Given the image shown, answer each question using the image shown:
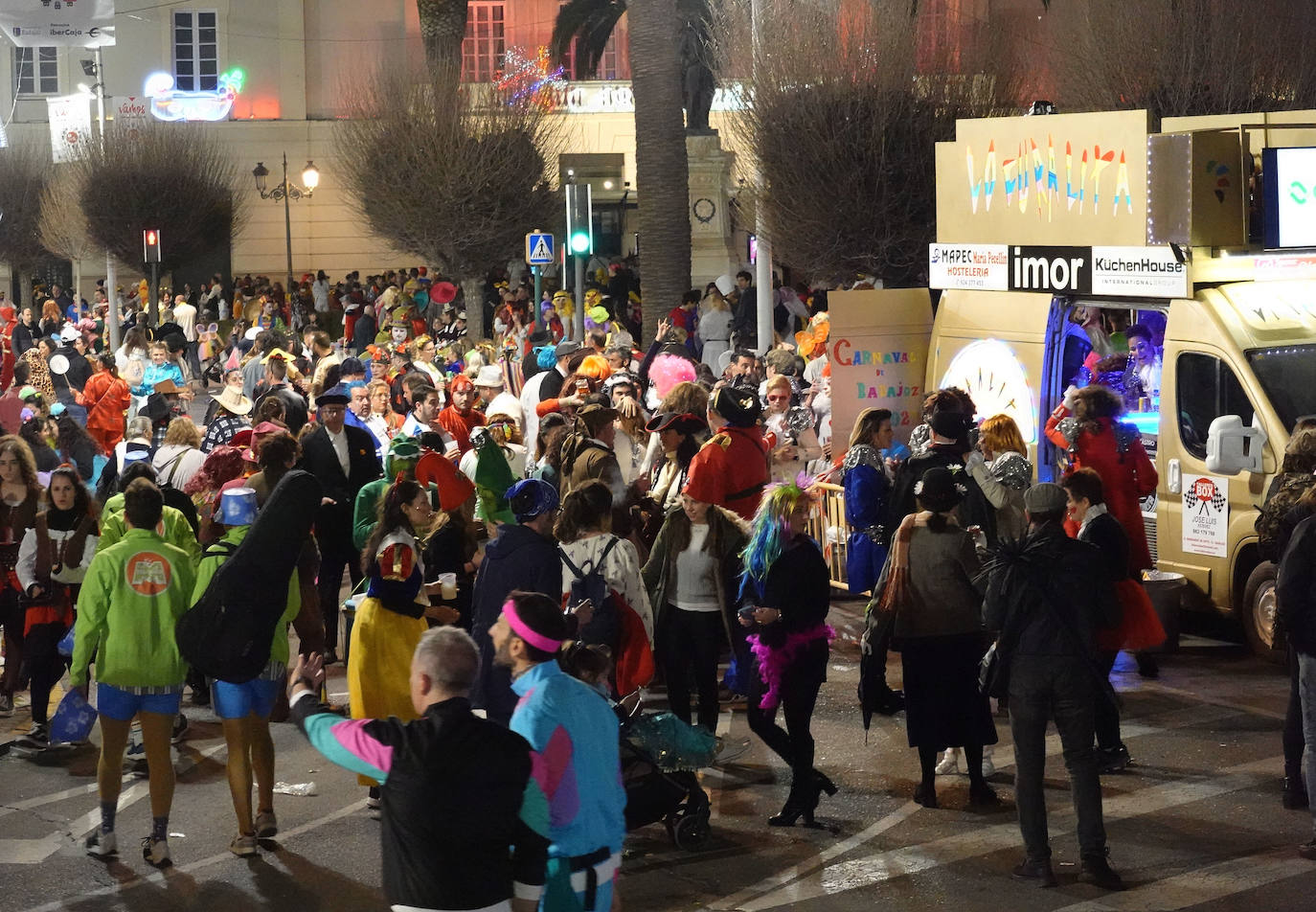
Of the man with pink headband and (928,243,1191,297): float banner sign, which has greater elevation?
(928,243,1191,297): float banner sign

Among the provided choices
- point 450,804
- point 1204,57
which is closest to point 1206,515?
point 450,804

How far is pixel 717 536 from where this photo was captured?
877 cm

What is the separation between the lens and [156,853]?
25.8ft

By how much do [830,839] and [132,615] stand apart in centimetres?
324

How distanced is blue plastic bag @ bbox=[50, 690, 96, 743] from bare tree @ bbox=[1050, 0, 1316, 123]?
52.6 ft

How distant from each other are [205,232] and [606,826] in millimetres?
44633

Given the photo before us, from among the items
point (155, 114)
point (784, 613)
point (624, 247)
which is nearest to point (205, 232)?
point (155, 114)

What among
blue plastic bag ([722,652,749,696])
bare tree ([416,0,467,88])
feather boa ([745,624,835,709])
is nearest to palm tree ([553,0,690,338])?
bare tree ([416,0,467,88])

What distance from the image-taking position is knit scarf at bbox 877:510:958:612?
834cm

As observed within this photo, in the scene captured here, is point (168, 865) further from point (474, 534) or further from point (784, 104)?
point (784, 104)

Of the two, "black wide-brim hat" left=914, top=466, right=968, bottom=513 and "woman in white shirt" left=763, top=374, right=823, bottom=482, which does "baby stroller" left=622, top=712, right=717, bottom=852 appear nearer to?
"black wide-brim hat" left=914, top=466, right=968, bottom=513

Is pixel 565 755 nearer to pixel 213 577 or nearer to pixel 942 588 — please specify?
pixel 213 577

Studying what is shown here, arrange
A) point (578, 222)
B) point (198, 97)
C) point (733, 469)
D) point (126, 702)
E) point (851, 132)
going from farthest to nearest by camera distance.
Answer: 1. point (198, 97)
2. point (578, 222)
3. point (851, 132)
4. point (733, 469)
5. point (126, 702)

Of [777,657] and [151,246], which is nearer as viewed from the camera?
[777,657]
